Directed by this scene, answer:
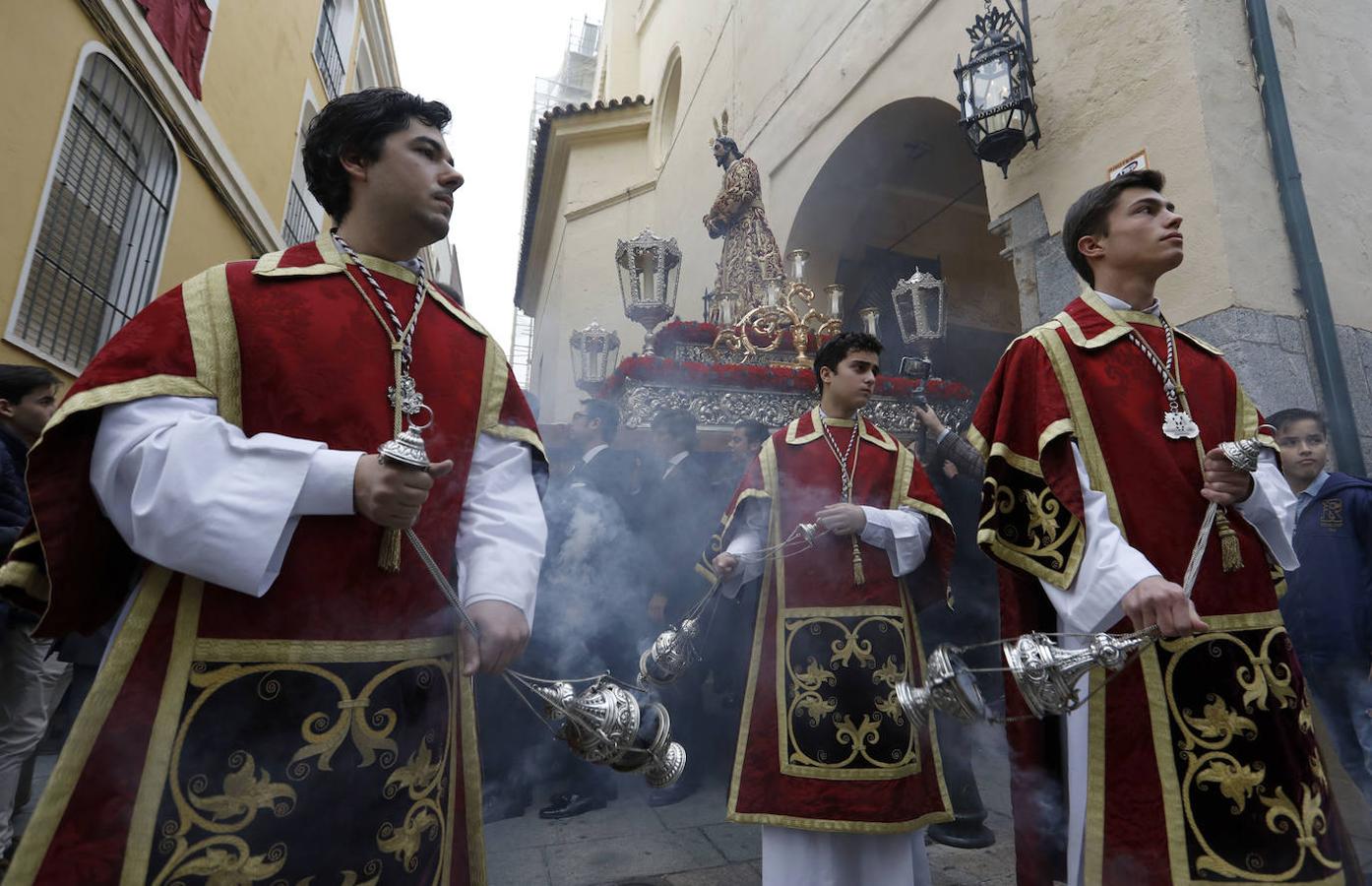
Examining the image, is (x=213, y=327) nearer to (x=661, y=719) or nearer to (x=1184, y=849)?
(x=661, y=719)

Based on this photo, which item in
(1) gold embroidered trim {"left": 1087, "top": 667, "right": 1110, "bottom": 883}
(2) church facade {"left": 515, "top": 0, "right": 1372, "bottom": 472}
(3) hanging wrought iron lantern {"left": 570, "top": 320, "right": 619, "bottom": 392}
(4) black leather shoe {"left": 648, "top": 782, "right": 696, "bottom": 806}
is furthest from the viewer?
(3) hanging wrought iron lantern {"left": 570, "top": 320, "right": 619, "bottom": 392}

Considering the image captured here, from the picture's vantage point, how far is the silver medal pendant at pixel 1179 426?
171 centimetres

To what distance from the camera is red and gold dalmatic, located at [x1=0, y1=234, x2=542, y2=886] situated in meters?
1.03

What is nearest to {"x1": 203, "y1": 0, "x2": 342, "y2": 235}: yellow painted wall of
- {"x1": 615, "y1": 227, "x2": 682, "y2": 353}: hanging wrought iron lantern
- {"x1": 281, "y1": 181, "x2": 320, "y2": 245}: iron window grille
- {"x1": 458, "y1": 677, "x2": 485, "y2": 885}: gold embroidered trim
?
{"x1": 281, "y1": 181, "x2": 320, "y2": 245}: iron window grille

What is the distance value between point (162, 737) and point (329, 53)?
43.2 feet

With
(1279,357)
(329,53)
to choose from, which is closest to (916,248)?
(1279,357)

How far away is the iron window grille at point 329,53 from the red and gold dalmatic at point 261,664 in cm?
1170

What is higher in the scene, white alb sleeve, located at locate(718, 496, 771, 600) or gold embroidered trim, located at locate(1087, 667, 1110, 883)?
white alb sleeve, located at locate(718, 496, 771, 600)

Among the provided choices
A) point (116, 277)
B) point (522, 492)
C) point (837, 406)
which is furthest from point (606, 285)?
point (522, 492)

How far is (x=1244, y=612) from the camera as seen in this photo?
1592 mm

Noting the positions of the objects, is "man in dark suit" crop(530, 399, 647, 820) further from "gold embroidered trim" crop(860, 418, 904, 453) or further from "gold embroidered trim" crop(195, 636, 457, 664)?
"gold embroidered trim" crop(195, 636, 457, 664)

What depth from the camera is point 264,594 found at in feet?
3.72

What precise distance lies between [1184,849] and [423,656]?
5.01 ft

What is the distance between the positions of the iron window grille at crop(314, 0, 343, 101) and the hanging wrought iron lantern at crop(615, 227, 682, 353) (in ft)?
22.7
